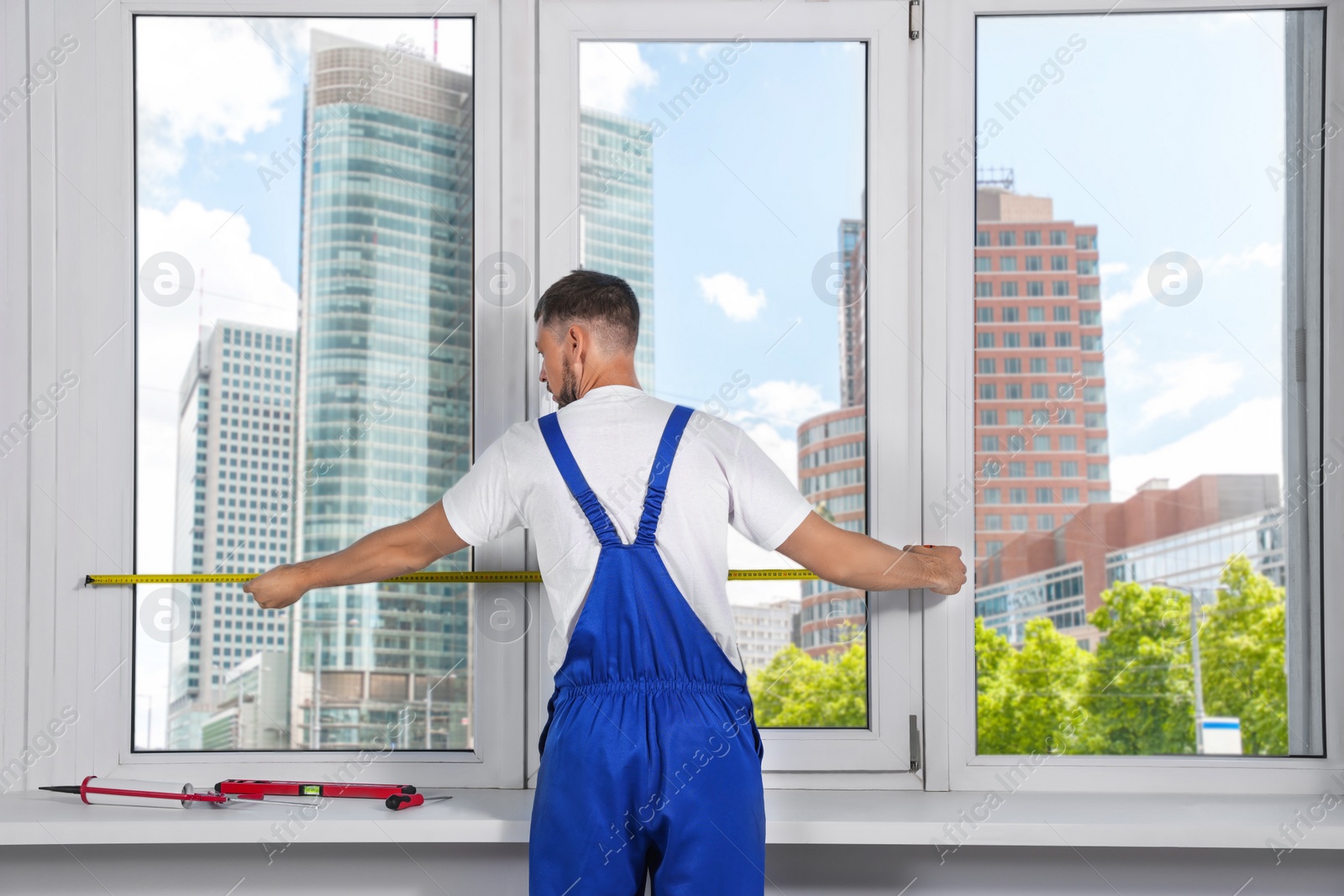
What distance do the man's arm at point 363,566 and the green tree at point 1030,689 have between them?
111 centimetres

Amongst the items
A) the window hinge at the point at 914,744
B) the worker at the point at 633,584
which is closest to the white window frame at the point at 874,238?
the window hinge at the point at 914,744

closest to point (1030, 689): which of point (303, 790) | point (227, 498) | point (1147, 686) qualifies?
point (1147, 686)

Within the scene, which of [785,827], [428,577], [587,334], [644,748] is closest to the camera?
[644,748]

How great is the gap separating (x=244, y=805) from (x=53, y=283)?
43.5 inches

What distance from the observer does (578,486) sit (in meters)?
1.48

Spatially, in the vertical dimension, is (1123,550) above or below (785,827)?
above


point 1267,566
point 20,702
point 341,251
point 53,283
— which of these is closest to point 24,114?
point 53,283

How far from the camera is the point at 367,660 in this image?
2047 mm

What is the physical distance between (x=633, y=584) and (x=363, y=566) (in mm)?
492

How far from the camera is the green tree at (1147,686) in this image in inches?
79.6

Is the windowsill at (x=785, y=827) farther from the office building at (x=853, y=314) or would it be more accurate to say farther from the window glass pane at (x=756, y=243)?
the office building at (x=853, y=314)

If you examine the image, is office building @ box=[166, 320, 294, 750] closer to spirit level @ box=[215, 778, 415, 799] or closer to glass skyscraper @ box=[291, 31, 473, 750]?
glass skyscraper @ box=[291, 31, 473, 750]

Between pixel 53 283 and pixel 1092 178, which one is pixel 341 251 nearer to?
pixel 53 283

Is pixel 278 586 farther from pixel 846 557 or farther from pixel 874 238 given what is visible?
pixel 874 238
